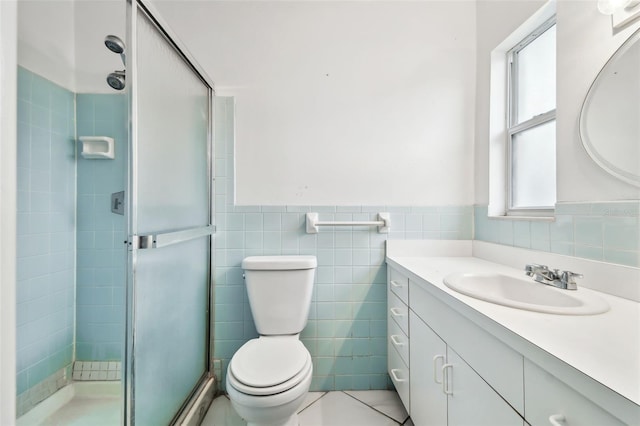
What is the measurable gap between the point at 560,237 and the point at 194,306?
1.75 meters

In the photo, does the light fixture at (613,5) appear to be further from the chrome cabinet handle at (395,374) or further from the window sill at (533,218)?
the chrome cabinet handle at (395,374)

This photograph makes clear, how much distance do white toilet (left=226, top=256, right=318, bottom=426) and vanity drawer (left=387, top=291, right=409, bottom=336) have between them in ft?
1.55

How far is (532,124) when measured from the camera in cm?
135

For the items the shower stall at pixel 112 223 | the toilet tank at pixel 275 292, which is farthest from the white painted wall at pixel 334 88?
the toilet tank at pixel 275 292

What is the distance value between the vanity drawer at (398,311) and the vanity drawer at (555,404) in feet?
2.22

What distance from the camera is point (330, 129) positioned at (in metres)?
1.59

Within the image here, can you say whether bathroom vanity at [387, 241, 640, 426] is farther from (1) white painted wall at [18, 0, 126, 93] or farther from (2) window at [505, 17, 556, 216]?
(1) white painted wall at [18, 0, 126, 93]

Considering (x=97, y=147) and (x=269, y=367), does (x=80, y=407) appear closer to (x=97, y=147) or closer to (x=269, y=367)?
(x=269, y=367)

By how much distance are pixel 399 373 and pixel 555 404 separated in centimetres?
95

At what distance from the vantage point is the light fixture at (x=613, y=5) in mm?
841

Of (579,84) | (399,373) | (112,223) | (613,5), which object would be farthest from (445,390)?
(112,223)

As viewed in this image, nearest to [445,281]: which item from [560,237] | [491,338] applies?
[491,338]

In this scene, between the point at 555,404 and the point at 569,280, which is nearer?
the point at 555,404

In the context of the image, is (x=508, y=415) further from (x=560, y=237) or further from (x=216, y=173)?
(x=216, y=173)
